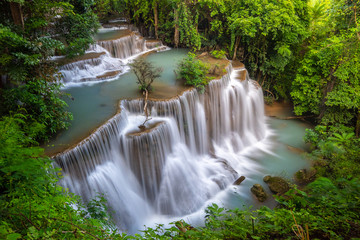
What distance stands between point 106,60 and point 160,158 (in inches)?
267

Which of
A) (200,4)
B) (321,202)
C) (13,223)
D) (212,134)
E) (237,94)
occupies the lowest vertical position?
(212,134)

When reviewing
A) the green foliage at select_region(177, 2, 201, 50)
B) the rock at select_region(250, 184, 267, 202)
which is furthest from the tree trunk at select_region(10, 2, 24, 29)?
the green foliage at select_region(177, 2, 201, 50)

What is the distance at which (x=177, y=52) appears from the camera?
15.1 m

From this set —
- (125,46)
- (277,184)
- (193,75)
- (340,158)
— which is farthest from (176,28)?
(340,158)

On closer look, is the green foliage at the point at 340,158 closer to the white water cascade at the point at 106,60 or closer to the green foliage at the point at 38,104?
the green foliage at the point at 38,104

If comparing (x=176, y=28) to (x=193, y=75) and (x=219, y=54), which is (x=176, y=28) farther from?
(x=193, y=75)

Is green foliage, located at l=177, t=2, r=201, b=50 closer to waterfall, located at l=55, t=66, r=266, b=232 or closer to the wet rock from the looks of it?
waterfall, located at l=55, t=66, r=266, b=232

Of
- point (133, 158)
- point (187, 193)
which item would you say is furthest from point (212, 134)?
point (133, 158)

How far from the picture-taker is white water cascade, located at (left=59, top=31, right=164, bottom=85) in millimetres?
10703

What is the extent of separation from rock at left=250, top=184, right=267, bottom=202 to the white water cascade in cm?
776

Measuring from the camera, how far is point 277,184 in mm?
8523

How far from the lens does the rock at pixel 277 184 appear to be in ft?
27.5

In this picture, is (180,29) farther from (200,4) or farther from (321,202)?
(321,202)

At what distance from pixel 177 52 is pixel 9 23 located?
9965mm
